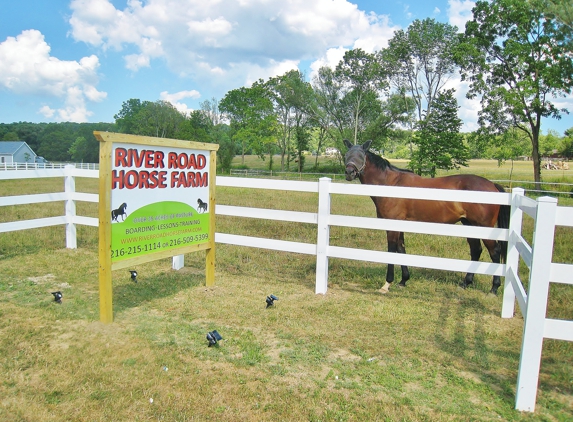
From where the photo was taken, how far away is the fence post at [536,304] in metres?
2.81

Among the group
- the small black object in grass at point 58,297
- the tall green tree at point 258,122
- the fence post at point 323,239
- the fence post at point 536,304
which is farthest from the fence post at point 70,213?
the tall green tree at point 258,122

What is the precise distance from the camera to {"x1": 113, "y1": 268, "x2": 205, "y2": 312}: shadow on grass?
495 cm

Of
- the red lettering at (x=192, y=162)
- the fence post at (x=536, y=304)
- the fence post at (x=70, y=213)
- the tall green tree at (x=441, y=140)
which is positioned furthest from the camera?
the tall green tree at (x=441, y=140)

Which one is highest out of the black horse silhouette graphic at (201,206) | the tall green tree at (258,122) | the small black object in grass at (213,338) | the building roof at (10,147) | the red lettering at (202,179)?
the tall green tree at (258,122)

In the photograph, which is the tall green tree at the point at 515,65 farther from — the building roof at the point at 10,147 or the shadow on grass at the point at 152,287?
the building roof at the point at 10,147

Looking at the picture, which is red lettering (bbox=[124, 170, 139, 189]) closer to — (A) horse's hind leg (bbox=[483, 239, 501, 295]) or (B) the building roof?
(A) horse's hind leg (bbox=[483, 239, 501, 295])

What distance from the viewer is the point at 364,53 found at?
45.7 meters

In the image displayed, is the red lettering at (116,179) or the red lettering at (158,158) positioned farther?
the red lettering at (158,158)

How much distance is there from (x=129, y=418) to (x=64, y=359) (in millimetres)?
1147

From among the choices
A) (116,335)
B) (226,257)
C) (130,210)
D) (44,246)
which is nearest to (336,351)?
(116,335)

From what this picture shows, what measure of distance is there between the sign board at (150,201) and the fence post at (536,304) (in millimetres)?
3705

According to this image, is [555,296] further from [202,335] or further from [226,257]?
[226,257]

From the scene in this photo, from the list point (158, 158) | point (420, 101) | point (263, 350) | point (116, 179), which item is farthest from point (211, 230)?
point (420, 101)

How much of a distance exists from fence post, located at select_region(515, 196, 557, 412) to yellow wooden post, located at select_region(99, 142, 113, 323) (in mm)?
3744
